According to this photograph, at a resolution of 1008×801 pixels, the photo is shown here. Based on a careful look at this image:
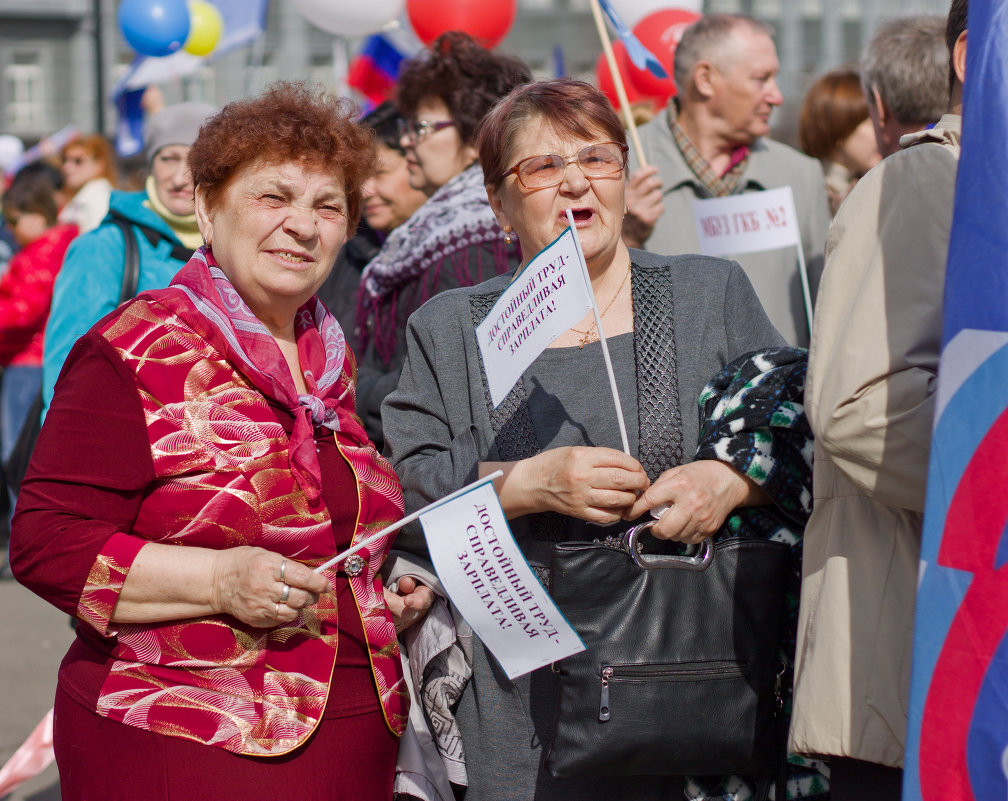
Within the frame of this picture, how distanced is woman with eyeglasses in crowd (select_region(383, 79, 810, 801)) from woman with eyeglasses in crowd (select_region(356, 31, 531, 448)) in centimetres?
83

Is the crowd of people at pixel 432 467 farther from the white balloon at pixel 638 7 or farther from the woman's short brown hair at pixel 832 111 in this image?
the white balloon at pixel 638 7

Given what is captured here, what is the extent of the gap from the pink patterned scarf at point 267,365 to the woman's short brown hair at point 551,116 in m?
0.58

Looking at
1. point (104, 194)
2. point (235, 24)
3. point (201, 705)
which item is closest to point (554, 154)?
point (201, 705)

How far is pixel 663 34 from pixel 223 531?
207 inches

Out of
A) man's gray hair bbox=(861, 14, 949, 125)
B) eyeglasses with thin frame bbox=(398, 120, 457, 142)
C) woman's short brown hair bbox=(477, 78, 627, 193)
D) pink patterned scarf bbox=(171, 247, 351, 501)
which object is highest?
man's gray hair bbox=(861, 14, 949, 125)

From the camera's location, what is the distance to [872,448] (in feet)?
5.86

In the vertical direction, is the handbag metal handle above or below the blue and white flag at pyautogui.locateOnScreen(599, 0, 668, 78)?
below

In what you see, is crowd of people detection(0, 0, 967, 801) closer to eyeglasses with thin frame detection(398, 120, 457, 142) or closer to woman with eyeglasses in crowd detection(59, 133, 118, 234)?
eyeglasses with thin frame detection(398, 120, 457, 142)

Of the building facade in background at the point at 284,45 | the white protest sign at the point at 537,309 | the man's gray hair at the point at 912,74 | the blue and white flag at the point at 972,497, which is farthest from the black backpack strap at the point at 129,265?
the building facade in background at the point at 284,45

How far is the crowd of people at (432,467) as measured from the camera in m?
1.88

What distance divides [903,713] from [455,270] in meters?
1.98

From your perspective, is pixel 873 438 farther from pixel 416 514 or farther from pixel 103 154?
pixel 103 154

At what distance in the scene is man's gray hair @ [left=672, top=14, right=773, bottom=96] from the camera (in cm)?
461

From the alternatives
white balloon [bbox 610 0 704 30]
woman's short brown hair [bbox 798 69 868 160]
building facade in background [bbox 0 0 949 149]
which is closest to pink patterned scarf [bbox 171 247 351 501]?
woman's short brown hair [bbox 798 69 868 160]
